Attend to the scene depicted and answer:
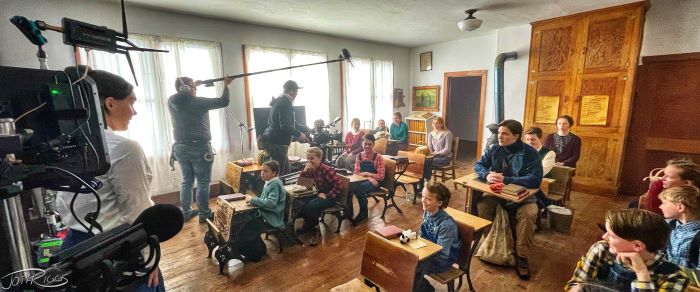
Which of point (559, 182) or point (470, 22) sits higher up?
point (470, 22)

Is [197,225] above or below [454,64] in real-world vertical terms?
below

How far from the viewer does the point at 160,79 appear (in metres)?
4.00

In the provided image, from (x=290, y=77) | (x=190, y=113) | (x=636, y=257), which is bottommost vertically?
(x=636, y=257)

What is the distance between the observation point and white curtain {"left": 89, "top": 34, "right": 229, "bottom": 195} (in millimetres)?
3821

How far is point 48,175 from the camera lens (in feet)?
2.54

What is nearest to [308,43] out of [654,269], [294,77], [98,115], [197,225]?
[294,77]

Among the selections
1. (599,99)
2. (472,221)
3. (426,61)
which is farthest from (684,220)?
(426,61)

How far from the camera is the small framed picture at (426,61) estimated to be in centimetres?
714

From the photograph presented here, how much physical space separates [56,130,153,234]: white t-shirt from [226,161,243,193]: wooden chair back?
8.93 feet

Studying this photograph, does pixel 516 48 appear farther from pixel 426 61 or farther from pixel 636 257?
pixel 636 257

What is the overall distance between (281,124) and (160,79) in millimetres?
1846

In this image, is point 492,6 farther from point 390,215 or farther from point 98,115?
point 98,115

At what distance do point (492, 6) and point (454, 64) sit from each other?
8.93 ft

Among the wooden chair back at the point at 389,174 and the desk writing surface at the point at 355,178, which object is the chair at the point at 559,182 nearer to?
the wooden chair back at the point at 389,174
